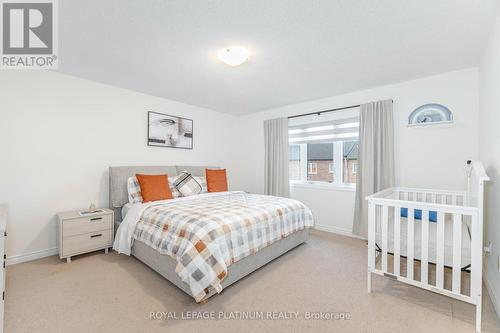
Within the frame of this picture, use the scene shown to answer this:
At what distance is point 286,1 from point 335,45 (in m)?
0.82

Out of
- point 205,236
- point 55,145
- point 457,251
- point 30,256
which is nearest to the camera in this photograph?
point 457,251

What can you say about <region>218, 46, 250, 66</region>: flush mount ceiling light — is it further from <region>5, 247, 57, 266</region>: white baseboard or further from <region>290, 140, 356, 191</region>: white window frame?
<region>5, 247, 57, 266</region>: white baseboard

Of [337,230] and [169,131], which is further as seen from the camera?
[169,131]

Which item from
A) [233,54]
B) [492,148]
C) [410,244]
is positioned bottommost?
A: [410,244]

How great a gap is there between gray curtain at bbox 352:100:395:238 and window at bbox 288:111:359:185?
10.2 inches

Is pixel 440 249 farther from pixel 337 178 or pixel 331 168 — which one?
pixel 331 168

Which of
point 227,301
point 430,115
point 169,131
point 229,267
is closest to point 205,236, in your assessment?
point 229,267

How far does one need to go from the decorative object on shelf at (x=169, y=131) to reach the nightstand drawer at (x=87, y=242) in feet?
5.23

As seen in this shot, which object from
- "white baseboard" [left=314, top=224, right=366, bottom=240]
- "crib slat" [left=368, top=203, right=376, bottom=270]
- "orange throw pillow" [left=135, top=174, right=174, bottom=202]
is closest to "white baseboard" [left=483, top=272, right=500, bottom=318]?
"crib slat" [left=368, top=203, right=376, bottom=270]

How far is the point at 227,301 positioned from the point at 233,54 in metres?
2.39

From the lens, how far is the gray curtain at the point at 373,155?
125 inches

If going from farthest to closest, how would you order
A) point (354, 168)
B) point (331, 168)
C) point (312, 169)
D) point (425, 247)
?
point (312, 169) → point (331, 168) → point (354, 168) → point (425, 247)

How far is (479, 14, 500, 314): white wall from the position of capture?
181cm

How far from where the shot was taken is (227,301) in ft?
6.31
